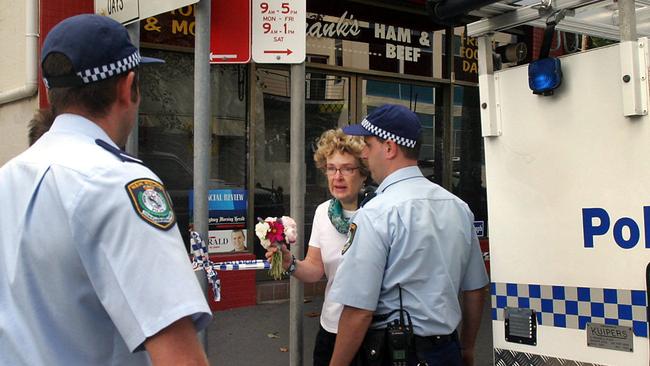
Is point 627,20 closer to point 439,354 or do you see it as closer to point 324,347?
point 439,354

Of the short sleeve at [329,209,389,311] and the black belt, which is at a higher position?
the short sleeve at [329,209,389,311]

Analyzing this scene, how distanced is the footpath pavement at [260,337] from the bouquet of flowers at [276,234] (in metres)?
2.42

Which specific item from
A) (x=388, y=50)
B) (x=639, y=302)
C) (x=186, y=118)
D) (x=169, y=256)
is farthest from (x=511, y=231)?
(x=388, y=50)

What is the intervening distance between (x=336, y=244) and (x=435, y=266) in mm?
799

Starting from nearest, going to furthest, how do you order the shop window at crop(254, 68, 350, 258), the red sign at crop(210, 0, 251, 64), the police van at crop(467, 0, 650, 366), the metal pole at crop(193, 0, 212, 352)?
1. the police van at crop(467, 0, 650, 366)
2. the metal pole at crop(193, 0, 212, 352)
3. the red sign at crop(210, 0, 251, 64)
4. the shop window at crop(254, 68, 350, 258)

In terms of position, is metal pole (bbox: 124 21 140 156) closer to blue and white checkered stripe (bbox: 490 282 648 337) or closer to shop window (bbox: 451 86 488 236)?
blue and white checkered stripe (bbox: 490 282 648 337)

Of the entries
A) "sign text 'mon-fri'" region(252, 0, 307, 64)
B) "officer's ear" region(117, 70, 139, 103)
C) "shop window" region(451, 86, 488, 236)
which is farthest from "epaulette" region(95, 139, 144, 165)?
"shop window" region(451, 86, 488, 236)

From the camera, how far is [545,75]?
2512 mm

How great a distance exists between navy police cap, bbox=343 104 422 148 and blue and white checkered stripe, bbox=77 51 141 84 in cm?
139

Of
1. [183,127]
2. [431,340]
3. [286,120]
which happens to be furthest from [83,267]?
[286,120]

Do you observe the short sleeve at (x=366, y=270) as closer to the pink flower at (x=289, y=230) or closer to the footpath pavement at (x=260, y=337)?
the pink flower at (x=289, y=230)

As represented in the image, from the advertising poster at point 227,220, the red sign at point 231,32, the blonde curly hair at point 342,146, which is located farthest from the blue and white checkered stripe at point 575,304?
the advertising poster at point 227,220

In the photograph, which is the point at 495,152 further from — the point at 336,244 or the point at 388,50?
the point at 388,50

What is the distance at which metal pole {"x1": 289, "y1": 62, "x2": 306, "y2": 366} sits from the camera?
3.08 metres
